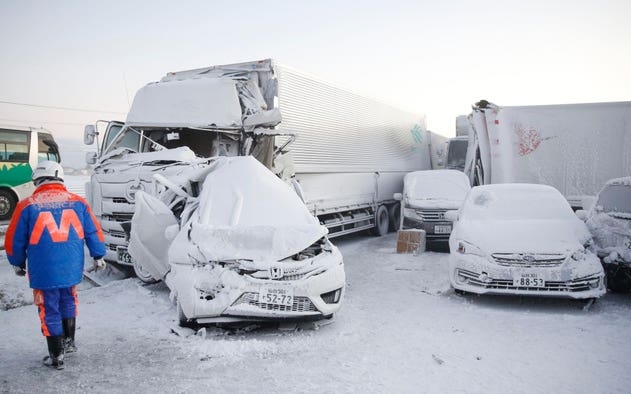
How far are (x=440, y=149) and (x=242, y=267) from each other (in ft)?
53.2

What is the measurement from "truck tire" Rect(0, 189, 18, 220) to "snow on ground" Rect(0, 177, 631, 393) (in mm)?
9591

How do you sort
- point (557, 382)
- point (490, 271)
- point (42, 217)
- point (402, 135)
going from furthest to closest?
point (402, 135), point (490, 271), point (42, 217), point (557, 382)

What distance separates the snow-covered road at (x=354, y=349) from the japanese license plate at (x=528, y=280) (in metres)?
0.35

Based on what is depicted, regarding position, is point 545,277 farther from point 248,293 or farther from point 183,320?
point 183,320

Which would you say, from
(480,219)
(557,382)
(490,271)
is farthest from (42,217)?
(480,219)

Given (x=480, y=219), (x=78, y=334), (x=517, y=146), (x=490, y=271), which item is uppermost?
(x=517, y=146)

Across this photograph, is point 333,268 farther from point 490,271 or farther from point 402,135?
point 402,135

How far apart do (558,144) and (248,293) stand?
30.5 ft

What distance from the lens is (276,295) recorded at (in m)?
4.70

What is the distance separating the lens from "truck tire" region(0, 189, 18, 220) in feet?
47.9

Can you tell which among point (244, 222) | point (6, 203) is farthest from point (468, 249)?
point (6, 203)

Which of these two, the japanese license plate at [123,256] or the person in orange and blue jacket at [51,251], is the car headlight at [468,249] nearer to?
the person in orange and blue jacket at [51,251]

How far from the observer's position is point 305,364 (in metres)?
4.13

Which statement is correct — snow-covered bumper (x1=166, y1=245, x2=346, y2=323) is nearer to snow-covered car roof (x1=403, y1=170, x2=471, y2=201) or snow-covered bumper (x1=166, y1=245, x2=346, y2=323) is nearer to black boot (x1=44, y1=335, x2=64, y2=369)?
black boot (x1=44, y1=335, x2=64, y2=369)
